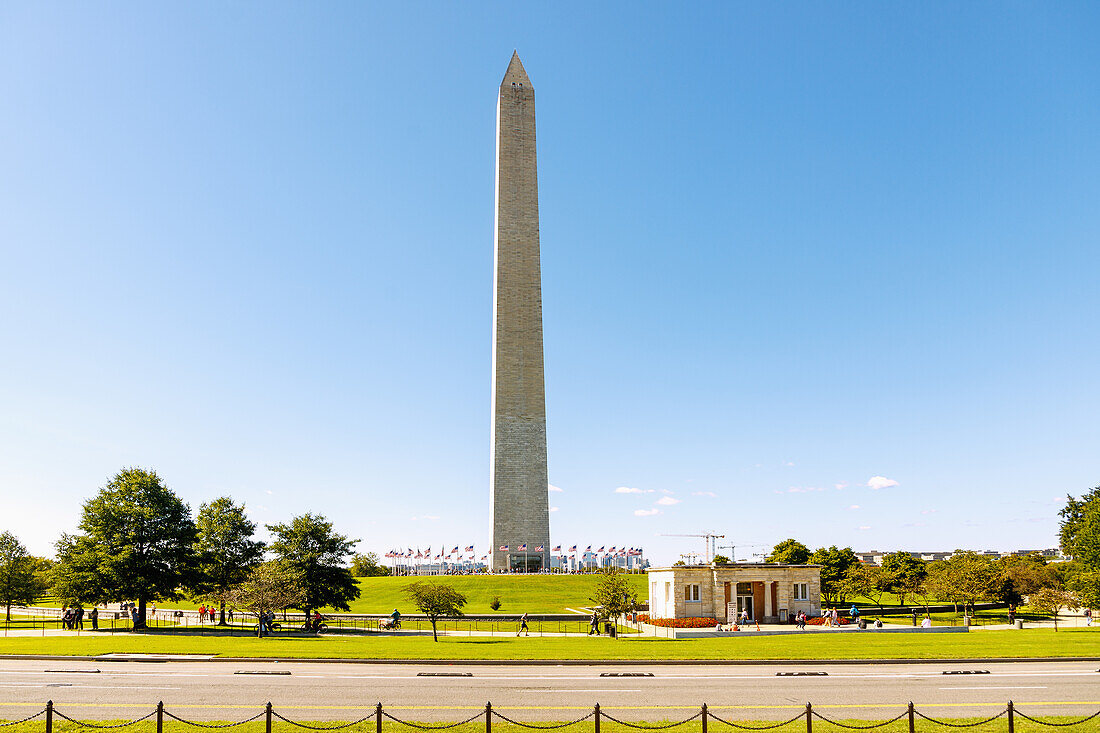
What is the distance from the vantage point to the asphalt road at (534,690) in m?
19.1

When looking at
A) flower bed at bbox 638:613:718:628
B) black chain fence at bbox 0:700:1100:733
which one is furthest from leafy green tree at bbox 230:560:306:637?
black chain fence at bbox 0:700:1100:733

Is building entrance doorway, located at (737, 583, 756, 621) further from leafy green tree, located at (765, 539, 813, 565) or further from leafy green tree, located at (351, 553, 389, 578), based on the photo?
leafy green tree, located at (351, 553, 389, 578)

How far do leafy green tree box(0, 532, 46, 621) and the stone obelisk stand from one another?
3849 centimetres

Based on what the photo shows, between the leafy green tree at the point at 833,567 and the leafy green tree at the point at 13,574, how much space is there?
223 feet

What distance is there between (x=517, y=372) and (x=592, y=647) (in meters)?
46.4

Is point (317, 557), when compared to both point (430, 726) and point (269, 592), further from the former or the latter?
point (430, 726)

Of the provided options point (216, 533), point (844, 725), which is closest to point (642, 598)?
point (216, 533)

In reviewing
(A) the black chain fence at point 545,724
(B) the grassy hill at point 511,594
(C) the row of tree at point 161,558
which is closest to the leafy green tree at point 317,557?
(C) the row of tree at point 161,558

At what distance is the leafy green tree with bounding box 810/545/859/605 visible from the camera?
261ft

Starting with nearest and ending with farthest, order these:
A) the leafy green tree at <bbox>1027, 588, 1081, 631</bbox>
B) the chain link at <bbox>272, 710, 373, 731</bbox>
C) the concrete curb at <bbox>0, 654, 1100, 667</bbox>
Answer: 1. the chain link at <bbox>272, 710, 373, 731</bbox>
2. the concrete curb at <bbox>0, 654, 1100, 667</bbox>
3. the leafy green tree at <bbox>1027, 588, 1081, 631</bbox>

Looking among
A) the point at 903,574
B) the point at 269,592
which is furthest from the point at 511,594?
the point at 903,574

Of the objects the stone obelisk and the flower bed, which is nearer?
the flower bed

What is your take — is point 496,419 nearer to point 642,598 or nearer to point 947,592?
point 642,598

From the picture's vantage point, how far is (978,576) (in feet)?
223
